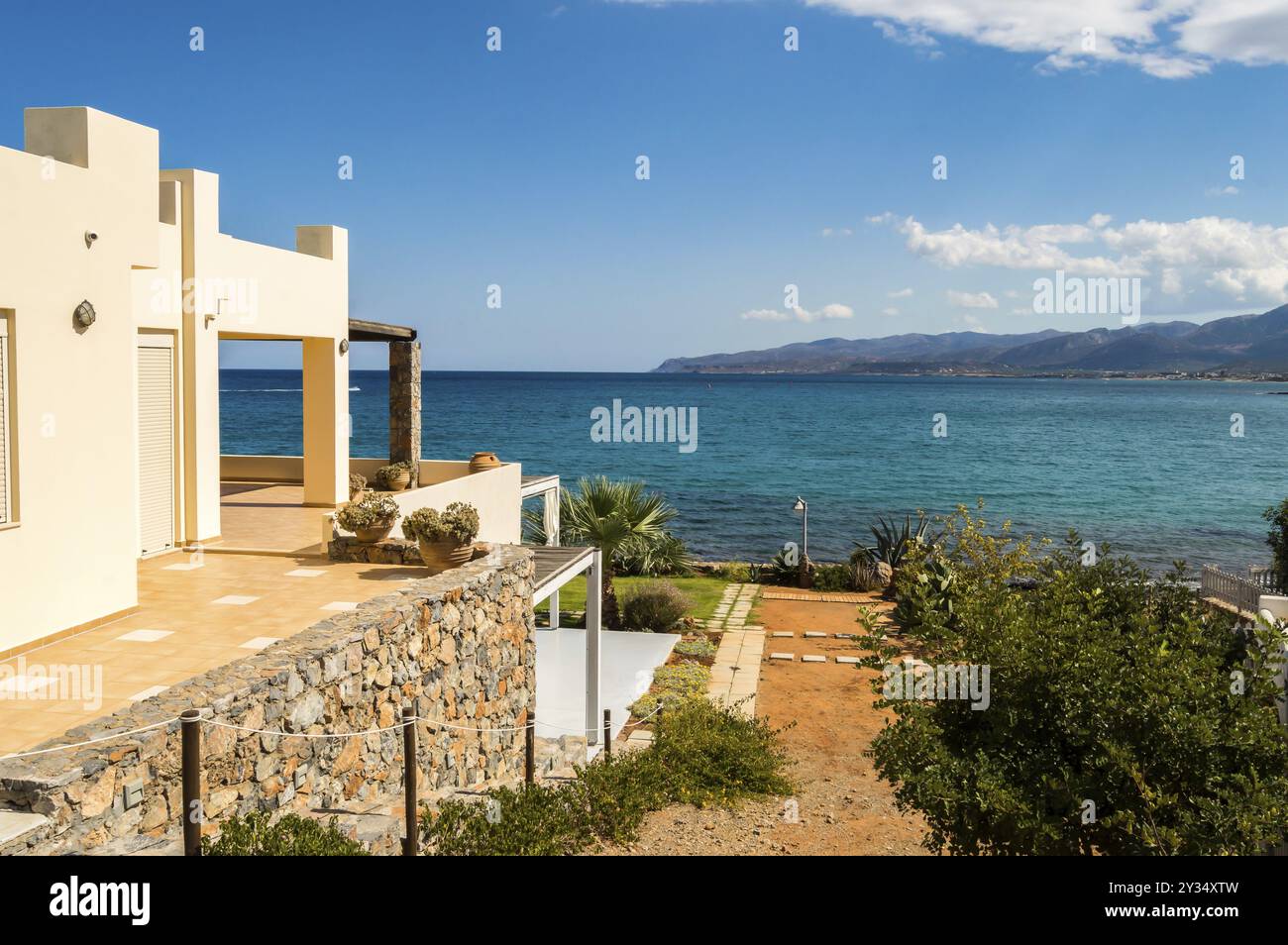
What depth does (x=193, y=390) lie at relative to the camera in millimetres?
13695

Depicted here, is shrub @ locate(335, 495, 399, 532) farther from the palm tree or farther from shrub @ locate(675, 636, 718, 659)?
the palm tree

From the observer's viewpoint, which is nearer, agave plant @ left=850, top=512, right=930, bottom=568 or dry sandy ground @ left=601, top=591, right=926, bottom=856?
dry sandy ground @ left=601, top=591, right=926, bottom=856

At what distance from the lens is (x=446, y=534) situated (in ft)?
35.9

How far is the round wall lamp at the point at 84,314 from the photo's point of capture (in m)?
8.99

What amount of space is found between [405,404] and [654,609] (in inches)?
267

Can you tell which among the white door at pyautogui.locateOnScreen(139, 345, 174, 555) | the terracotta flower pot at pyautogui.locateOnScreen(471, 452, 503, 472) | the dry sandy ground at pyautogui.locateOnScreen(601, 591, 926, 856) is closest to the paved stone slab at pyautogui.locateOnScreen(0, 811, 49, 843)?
the dry sandy ground at pyautogui.locateOnScreen(601, 591, 926, 856)

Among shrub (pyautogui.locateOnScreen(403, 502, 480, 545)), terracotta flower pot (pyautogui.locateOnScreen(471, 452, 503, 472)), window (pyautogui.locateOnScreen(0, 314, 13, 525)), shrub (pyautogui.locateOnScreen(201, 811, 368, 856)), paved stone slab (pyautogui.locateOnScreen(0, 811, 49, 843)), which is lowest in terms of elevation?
shrub (pyautogui.locateOnScreen(201, 811, 368, 856))

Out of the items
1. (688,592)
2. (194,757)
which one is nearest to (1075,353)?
(688,592)

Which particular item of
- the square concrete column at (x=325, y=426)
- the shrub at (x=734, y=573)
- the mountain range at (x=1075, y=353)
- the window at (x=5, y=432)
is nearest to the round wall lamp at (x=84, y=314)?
the window at (x=5, y=432)

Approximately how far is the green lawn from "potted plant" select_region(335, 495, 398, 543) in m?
10.6

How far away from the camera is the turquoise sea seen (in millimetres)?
55500

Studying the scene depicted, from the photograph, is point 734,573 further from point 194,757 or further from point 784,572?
point 194,757

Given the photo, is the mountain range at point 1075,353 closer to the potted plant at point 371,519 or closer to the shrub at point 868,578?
the shrub at point 868,578
